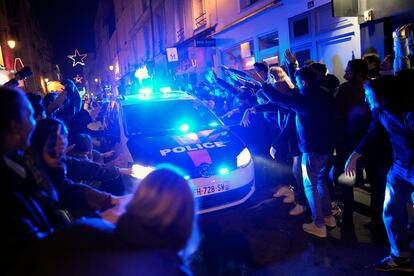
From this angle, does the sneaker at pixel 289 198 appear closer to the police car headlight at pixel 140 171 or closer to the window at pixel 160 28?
the police car headlight at pixel 140 171

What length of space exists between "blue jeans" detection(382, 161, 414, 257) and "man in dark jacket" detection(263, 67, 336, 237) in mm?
930

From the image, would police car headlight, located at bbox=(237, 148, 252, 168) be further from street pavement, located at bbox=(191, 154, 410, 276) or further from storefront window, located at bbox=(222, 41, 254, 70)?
storefront window, located at bbox=(222, 41, 254, 70)

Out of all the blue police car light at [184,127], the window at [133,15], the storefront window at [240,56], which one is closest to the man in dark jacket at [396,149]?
the blue police car light at [184,127]

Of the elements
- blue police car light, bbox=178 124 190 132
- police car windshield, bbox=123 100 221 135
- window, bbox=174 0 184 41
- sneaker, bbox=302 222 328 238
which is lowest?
sneaker, bbox=302 222 328 238

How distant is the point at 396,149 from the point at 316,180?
3.89 feet

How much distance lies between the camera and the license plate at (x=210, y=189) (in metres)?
4.53

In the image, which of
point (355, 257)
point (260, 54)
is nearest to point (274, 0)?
point (260, 54)

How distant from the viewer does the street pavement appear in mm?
3596

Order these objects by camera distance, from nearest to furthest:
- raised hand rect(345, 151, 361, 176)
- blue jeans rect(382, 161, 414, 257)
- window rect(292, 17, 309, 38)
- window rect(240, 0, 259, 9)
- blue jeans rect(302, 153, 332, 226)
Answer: blue jeans rect(382, 161, 414, 257) → raised hand rect(345, 151, 361, 176) → blue jeans rect(302, 153, 332, 226) → window rect(292, 17, 309, 38) → window rect(240, 0, 259, 9)

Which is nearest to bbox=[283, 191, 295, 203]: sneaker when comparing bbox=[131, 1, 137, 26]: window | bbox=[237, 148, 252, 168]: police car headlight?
bbox=[237, 148, 252, 168]: police car headlight

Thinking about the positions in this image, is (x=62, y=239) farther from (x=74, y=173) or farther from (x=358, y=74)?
(x=358, y=74)

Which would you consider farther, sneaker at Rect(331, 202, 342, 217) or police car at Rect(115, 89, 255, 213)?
sneaker at Rect(331, 202, 342, 217)

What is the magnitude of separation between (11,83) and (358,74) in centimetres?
510

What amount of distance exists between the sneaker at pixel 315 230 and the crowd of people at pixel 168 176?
0.04 ft
